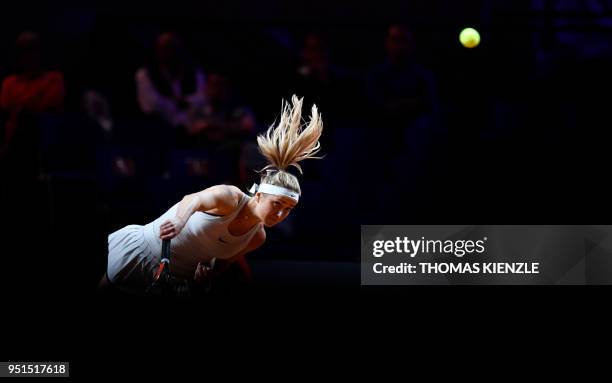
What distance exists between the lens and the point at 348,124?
23.1 ft

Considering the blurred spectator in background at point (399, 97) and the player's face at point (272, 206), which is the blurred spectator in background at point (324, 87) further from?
the player's face at point (272, 206)

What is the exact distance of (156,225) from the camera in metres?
4.60

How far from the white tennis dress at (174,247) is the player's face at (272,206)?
139 mm

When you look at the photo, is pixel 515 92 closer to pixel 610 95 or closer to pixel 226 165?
pixel 610 95

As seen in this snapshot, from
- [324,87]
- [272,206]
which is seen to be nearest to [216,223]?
[272,206]

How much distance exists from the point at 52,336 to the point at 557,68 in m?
4.74

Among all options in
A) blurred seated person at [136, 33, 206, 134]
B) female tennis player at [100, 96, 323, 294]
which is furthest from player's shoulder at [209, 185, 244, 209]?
blurred seated person at [136, 33, 206, 134]

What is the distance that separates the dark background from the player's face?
136 centimetres

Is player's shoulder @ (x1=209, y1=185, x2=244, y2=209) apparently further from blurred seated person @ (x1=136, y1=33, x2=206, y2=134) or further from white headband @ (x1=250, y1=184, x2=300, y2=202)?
blurred seated person @ (x1=136, y1=33, x2=206, y2=134)

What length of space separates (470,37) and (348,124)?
4.07 ft

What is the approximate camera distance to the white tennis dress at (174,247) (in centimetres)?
438

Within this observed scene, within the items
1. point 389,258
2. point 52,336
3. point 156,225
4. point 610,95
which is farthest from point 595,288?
point 52,336

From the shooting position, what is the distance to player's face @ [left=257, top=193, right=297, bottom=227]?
419 cm

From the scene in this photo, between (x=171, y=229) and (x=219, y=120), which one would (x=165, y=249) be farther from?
(x=219, y=120)
